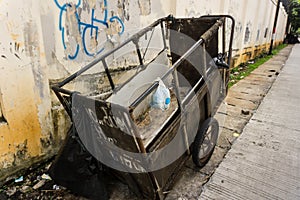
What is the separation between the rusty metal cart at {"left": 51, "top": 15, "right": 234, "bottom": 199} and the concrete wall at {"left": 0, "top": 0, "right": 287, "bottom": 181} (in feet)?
0.98

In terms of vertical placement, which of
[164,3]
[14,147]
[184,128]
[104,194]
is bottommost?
[104,194]

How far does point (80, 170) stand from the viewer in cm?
215

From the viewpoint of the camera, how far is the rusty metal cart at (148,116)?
66.2 inches

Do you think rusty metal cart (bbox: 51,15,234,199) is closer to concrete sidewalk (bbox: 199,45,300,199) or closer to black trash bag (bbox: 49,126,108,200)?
black trash bag (bbox: 49,126,108,200)

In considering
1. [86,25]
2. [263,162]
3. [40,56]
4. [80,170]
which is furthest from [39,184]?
[263,162]

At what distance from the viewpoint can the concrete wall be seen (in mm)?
2225

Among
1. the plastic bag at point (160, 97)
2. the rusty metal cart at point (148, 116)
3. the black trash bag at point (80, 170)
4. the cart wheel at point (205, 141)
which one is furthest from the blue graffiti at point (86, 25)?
the cart wheel at point (205, 141)

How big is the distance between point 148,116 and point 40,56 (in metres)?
1.40

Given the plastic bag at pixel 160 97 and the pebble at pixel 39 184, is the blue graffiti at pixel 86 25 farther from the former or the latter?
the pebble at pixel 39 184

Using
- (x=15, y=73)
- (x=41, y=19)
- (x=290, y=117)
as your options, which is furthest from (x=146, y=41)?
(x=290, y=117)

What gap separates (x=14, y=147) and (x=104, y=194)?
1106 millimetres

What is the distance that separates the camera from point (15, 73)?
226 cm

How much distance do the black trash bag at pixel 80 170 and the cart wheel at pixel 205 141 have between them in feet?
3.28

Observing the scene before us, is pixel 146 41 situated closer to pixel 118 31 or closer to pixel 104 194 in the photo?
pixel 118 31
